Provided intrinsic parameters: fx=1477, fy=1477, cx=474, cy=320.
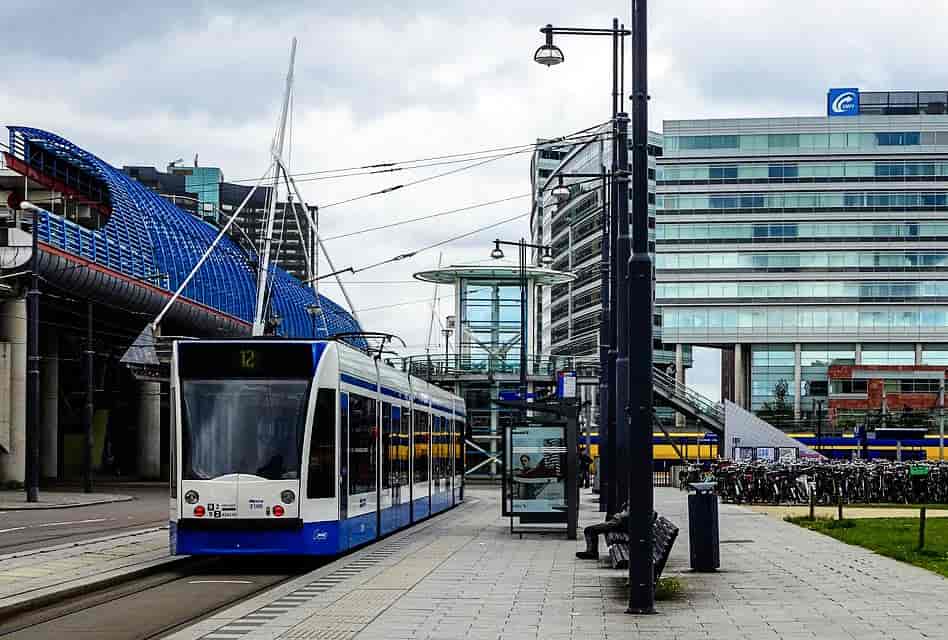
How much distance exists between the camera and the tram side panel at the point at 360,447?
2119 centimetres

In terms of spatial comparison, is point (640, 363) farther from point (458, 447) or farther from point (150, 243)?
point (150, 243)

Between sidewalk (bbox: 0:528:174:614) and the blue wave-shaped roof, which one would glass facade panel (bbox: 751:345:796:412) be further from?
sidewalk (bbox: 0:528:174:614)

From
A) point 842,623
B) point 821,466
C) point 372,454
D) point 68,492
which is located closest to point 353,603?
point 842,623

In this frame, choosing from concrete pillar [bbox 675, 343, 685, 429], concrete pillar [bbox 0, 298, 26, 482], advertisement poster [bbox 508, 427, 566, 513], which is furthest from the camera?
concrete pillar [bbox 675, 343, 685, 429]

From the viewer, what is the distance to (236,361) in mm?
20078

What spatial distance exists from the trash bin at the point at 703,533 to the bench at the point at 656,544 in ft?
1.17

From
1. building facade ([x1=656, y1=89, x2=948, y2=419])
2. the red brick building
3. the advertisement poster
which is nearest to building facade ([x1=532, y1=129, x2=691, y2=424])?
building facade ([x1=656, y1=89, x2=948, y2=419])

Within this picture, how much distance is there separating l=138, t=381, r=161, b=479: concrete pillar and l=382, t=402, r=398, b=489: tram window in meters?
50.8

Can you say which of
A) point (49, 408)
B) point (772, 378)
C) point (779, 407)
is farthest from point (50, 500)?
point (772, 378)

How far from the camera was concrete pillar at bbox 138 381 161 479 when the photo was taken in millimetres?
74875

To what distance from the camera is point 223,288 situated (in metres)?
76.6

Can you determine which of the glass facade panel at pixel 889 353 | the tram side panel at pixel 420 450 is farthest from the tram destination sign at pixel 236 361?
the glass facade panel at pixel 889 353

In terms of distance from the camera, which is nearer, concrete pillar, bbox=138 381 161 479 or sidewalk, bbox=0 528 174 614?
sidewalk, bbox=0 528 174 614

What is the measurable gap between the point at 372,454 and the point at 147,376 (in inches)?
1389
